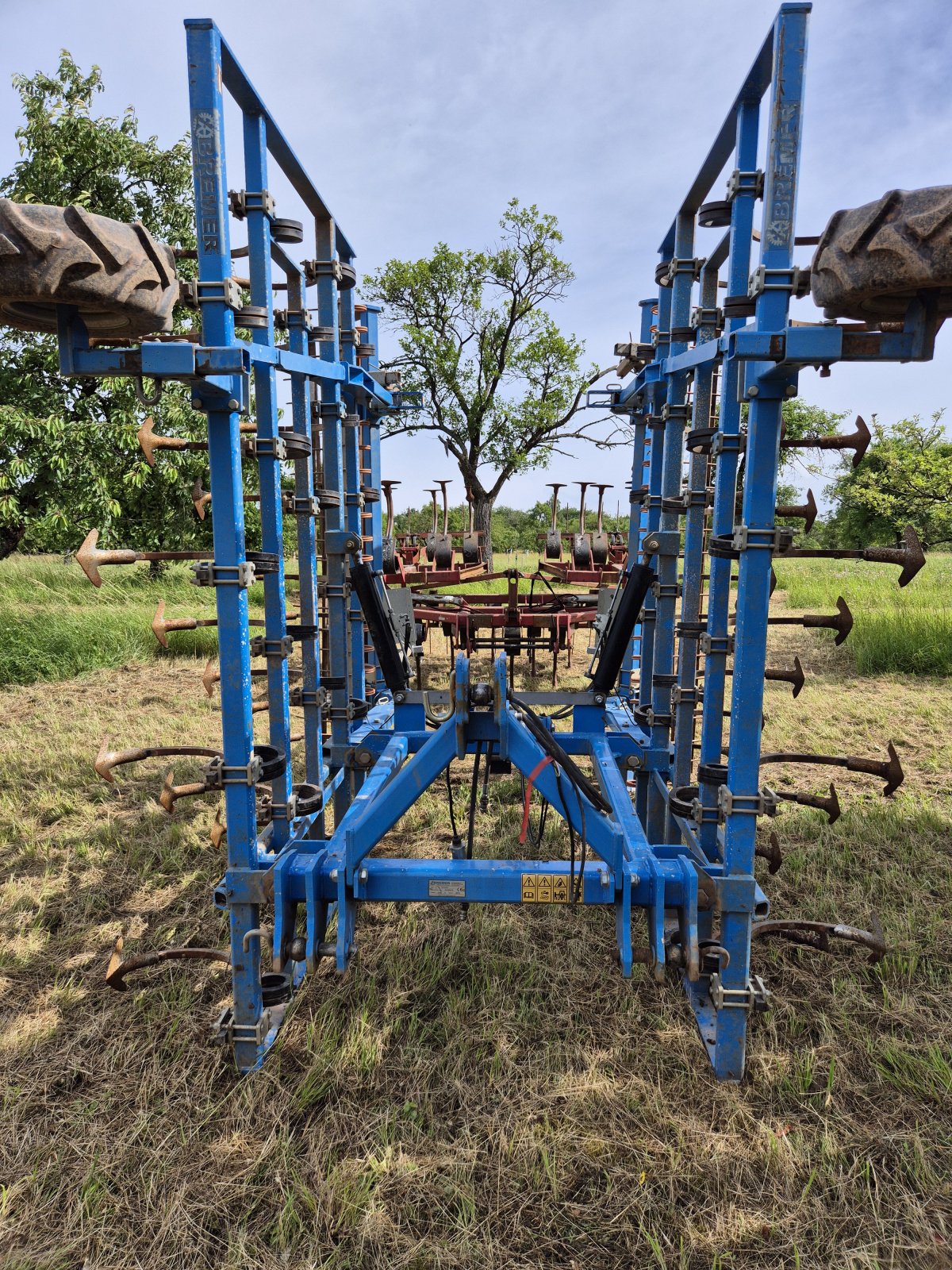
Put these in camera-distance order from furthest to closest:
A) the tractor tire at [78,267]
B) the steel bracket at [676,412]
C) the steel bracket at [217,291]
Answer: the steel bracket at [676,412]
the steel bracket at [217,291]
the tractor tire at [78,267]

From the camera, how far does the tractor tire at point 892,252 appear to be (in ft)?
6.51

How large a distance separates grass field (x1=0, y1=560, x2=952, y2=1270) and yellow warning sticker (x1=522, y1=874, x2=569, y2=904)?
0.74 metres

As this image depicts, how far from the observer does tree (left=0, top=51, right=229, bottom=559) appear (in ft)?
32.8

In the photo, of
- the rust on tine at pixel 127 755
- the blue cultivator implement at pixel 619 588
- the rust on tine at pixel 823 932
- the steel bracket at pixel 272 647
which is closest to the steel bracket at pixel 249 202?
the blue cultivator implement at pixel 619 588

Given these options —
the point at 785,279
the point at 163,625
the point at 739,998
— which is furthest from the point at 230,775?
the point at 785,279

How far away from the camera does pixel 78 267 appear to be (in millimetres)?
2176

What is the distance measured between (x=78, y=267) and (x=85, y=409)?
33.6 feet

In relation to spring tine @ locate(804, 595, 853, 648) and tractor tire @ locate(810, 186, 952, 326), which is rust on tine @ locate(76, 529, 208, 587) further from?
spring tine @ locate(804, 595, 853, 648)

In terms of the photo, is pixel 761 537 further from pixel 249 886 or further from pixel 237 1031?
pixel 237 1031

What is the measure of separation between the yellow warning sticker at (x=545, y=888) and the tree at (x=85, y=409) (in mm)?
9172

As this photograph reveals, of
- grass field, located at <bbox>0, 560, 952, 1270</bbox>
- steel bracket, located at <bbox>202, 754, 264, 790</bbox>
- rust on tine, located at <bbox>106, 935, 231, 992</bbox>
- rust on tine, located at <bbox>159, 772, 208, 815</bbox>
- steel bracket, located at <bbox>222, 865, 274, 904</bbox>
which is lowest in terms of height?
grass field, located at <bbox>0, 560, 952, 1270</bbox>

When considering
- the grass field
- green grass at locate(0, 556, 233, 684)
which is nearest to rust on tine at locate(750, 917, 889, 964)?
the grass field

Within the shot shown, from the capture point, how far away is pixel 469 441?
79.7ft

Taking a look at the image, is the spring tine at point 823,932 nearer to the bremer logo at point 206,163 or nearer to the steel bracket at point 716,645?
the steel bracket at point 716,645
